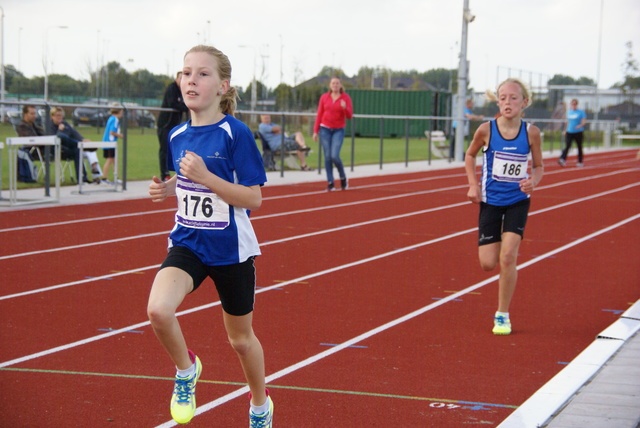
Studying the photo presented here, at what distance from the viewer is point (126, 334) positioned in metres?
5.79

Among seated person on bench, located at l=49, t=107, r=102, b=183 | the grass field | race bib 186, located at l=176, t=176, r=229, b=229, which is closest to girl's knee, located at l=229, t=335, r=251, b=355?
race bib 186, located at l=176, t=176, r=229, b=229

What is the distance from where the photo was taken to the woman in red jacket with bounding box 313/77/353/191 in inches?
624

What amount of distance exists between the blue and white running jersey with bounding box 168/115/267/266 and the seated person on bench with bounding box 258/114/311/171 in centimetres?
1591

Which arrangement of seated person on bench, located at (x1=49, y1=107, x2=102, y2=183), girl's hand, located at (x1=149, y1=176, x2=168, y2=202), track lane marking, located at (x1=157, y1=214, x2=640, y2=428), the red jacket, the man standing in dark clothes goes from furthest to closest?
1. the red jacket
2. the man standing in dark clothes
3. seated person on bench, located at (x1=49, y1=107, x2=102, y2=183)
4. track lane marking, located at (x1=157, y1=214, x2=640, y2=428)
5. girl's hand, located at (x1=149, y1=176, x2=168, y2=202)

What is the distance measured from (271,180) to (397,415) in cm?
1383

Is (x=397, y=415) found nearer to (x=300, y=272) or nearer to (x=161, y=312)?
(x=161, y=312)

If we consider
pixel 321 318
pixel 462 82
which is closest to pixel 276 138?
pixel 462 82

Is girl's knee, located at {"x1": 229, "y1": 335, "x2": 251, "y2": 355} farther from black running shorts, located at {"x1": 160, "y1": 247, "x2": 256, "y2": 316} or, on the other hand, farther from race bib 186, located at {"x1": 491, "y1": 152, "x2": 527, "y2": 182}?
race bib 186, located at {"x1": 491, "y1": 152, "x2": 527, "y2": 182}

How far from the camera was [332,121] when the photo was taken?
16000mm

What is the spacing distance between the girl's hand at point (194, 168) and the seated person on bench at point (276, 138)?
16.1 metres

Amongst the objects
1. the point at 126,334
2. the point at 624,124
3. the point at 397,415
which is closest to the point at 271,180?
the point at 126,334

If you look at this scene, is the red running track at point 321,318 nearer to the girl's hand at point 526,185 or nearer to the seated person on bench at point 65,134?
the girl's hand at point 526,185

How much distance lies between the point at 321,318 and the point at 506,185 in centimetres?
158

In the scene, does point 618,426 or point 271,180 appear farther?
point 271,180
